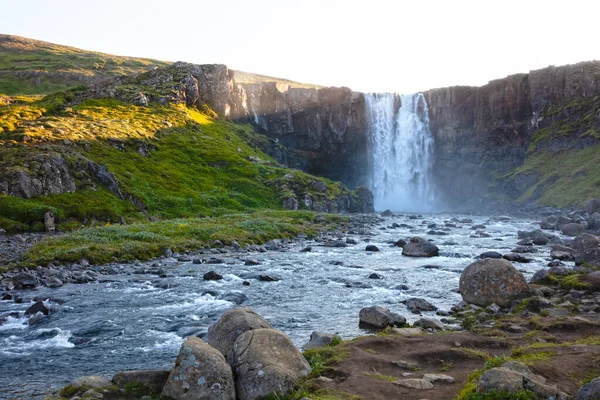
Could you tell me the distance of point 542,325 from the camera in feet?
58.2

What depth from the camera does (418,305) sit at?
2333 cm

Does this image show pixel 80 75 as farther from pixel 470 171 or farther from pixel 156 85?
pixel 470 171

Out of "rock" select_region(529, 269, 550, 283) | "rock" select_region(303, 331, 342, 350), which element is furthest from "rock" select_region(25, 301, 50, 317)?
"rock" select_region(529, 269, 550, 283)

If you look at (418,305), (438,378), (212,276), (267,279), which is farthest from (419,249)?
(438,378)

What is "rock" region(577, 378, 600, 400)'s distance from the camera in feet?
29.8

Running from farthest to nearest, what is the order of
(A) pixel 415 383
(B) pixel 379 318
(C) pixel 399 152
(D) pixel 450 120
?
(D) pixel 450 120 < (C) pixel 399 152 < (B) pixel 379 318 < (A) pixel 415 383

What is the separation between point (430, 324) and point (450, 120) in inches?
5148

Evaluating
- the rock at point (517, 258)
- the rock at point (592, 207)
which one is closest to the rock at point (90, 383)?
the rock at point (517, 258)

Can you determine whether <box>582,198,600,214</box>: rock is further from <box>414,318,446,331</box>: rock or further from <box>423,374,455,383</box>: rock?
<box>423,374,455,383</box>: rock

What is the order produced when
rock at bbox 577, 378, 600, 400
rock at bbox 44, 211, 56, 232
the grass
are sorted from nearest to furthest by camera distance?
rock at bbox 577, 378, 600, 400
the grass
rock at bbox 44, 211, 56, 232

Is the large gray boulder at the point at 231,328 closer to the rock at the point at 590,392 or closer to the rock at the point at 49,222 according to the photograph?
the rock at the point at 590,392

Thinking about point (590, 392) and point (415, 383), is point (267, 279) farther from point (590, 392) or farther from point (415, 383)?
point (590, 392)

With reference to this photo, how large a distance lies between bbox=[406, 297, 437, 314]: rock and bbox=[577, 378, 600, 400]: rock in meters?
13.3

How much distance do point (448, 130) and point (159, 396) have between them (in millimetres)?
139450
